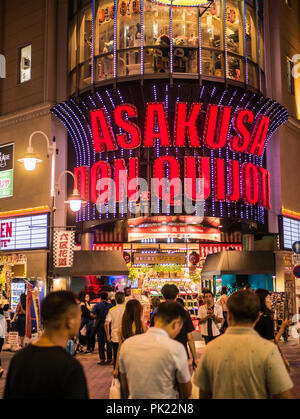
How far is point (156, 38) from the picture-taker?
23.4 meters

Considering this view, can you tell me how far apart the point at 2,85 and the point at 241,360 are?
1050 inches

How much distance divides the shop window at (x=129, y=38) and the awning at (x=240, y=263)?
A: 8.67 m

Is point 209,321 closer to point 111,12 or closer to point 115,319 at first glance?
point 115,319

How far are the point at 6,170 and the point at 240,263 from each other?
12.4 metres

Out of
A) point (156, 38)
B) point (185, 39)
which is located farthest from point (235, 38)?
point (156, 38)

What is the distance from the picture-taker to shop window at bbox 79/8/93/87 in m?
24.9

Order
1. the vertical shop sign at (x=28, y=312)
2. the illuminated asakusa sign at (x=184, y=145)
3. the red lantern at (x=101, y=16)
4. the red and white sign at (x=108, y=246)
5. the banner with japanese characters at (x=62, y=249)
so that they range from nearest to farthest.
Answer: the vertical shop sign at (x=28, y=312) → the banner with japanese characters at (x=62, y=249) → the illuminated asakusa sign at (x=184, y=145) → the red lantern at (x=101, y=16) → the red and white sign at (x=108, y=246)

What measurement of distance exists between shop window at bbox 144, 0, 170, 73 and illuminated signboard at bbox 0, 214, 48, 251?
8.31m

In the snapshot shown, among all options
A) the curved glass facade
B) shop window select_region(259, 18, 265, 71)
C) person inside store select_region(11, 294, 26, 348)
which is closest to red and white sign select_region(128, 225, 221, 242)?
the curved glass facade

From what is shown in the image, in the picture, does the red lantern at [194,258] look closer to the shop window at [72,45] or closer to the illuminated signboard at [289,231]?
the illuminated signboard at [289,231]

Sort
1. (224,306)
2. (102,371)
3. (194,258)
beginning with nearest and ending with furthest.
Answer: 1. (102,371)
2. (224,306)
3. (194,258)

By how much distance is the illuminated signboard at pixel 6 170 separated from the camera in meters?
27.0

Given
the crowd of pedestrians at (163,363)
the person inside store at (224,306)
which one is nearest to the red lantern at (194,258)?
the person inside store at (224,306)
